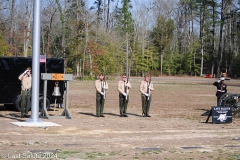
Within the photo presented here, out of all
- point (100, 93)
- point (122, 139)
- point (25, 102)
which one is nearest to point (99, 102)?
point (100, 93)

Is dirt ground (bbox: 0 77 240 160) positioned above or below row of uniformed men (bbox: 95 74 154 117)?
below

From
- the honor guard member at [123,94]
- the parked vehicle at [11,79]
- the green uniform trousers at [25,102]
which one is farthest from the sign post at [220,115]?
the parked vehicle at [11,79]

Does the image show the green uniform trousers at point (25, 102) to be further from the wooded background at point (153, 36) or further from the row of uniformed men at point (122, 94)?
the wooded background at point (153, 36)

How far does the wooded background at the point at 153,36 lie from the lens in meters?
65.4

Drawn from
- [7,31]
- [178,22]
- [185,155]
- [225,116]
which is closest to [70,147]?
[185,155]

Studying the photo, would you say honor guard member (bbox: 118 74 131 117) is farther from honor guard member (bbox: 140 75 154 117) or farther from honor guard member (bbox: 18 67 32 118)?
honor guard member (bbox: 18 67 32 118)

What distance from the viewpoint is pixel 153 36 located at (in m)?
92.9

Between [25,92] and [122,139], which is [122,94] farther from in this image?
[122,139]

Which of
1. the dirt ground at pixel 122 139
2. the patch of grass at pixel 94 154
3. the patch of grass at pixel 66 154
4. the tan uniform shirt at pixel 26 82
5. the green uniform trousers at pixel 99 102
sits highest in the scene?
the tan uniform shirt at pixel 26 82

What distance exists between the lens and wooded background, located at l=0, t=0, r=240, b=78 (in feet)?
214

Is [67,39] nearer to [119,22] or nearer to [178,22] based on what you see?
[119,22]

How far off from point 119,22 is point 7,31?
30.8 metres

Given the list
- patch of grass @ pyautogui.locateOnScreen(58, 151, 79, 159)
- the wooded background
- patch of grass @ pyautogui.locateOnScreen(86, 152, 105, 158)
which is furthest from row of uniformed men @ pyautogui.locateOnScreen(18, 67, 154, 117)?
the wooded background

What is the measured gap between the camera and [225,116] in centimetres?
1673
